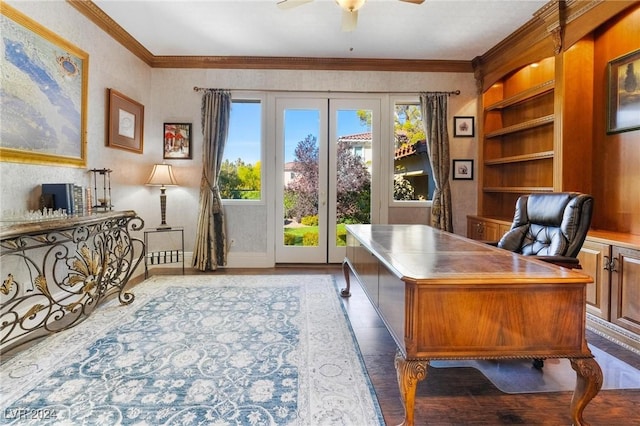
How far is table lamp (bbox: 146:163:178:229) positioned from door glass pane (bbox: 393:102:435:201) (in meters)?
3.01

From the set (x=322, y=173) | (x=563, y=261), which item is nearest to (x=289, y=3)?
(x=322, y=173)

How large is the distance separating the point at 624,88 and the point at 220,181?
4437 mm

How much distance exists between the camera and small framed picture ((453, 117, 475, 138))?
4742 millimetres

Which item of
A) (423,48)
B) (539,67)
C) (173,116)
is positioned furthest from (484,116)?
(173,116)

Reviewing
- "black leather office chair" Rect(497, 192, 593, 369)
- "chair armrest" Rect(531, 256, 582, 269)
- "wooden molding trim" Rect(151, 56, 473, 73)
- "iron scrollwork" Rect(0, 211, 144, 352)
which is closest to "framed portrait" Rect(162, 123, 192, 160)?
"wooden molding trim" Rect(151, 56, 473, 73)

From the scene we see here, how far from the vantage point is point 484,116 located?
461cm

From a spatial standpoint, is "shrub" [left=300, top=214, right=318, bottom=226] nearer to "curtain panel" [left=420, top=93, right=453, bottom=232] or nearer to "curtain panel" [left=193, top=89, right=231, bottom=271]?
"curtain panel" [left=193, top=89, right=231, bottom=271]

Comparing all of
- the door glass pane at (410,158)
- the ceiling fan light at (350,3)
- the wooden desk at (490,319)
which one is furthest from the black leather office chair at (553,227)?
the door glass pane at (410,158)

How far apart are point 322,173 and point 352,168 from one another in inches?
17.1

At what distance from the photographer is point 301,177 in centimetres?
475

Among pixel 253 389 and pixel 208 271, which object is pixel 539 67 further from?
pixel 208 271

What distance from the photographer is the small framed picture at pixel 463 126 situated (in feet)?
15.6

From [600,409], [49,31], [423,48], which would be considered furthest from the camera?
[423,48]

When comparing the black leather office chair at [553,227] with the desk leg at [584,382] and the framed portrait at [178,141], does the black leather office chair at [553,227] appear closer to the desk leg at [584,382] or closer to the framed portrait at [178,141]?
the desk leg at [584,382]
